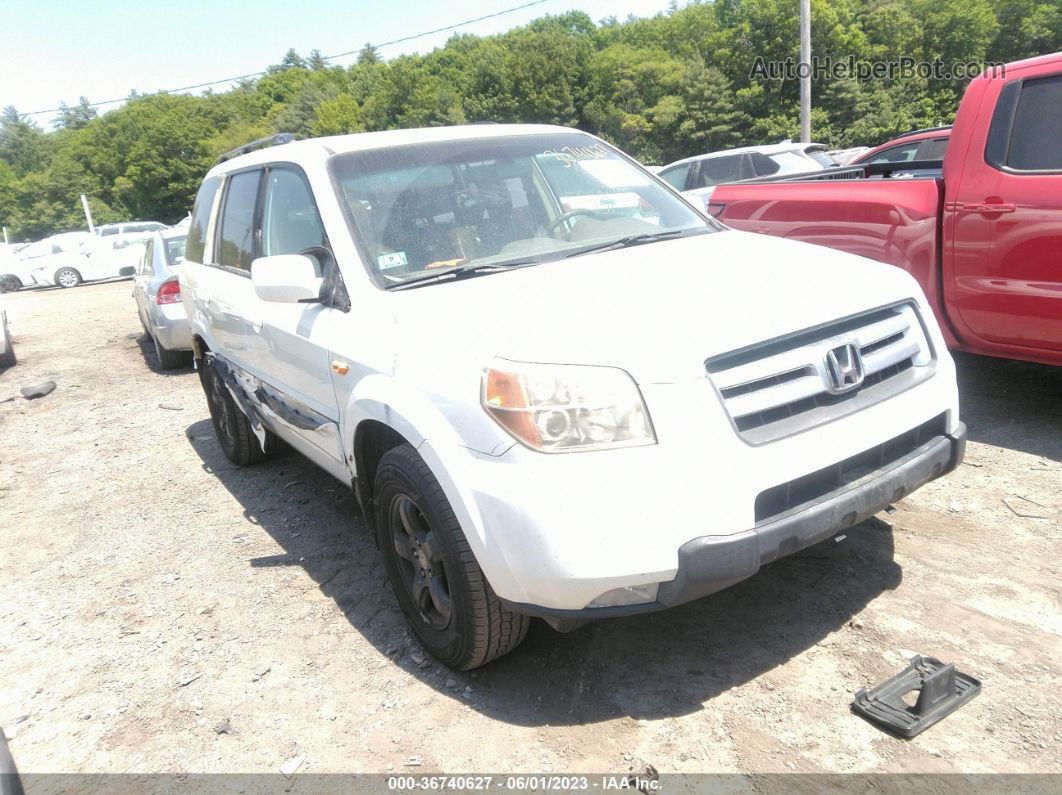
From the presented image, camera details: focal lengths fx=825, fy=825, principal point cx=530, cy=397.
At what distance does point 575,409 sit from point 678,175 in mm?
13841

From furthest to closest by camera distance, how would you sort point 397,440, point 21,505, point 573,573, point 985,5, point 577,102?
point 577,102, point 985,5, point 21,505, point 397,440, point 573,573

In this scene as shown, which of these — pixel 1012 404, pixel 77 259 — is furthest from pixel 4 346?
pixel 77 259

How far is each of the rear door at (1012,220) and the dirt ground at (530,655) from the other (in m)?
0.68

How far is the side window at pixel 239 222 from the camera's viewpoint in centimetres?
433

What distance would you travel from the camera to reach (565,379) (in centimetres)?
233

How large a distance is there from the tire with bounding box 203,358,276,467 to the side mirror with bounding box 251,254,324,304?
2.16 meters

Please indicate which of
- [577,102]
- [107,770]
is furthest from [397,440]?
[577,102]

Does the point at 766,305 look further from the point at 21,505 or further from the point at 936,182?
the point at 21,505

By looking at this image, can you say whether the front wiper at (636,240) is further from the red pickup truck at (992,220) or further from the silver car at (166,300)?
the silver car at (166,300)

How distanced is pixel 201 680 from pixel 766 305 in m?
2.52

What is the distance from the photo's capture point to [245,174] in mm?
4559

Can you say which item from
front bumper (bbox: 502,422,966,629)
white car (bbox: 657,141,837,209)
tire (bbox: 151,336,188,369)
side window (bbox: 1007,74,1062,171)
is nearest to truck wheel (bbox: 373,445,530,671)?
front bumper (bbox: 502,422,966,629)

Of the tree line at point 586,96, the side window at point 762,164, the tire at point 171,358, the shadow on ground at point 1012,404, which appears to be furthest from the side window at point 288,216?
the tree line at point 586,96

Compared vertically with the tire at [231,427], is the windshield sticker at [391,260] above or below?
above
